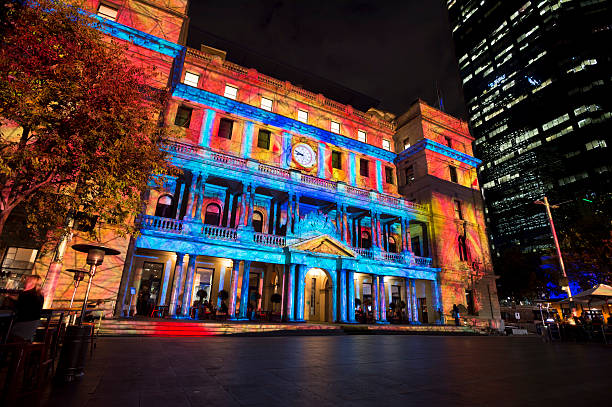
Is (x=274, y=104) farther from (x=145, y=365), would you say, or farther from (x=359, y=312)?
(x=145, y=365)

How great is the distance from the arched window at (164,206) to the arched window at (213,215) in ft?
8.53

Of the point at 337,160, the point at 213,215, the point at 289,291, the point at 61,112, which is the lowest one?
the point at 289,291

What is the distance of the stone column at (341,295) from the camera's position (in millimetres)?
21188

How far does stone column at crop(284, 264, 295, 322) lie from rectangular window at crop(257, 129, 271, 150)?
36.7ft

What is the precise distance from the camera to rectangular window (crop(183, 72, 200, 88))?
2448 centimetres

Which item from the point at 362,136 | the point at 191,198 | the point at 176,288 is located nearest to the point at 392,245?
the point at 362,136

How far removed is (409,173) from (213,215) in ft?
70.6

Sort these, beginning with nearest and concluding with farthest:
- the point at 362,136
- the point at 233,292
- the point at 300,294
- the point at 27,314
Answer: the point at 27,314 < the point at 233,292 < the point at 300,294 < the point at 362,136

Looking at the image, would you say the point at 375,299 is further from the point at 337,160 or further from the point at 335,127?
the point at 335,127

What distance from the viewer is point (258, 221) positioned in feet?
78.4

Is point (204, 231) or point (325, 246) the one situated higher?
point (204, 231)

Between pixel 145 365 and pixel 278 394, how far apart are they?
11.0ft

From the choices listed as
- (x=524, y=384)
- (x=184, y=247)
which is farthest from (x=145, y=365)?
(x=184, y=247)

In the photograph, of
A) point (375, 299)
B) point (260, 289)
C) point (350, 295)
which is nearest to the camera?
point (350, 295)
